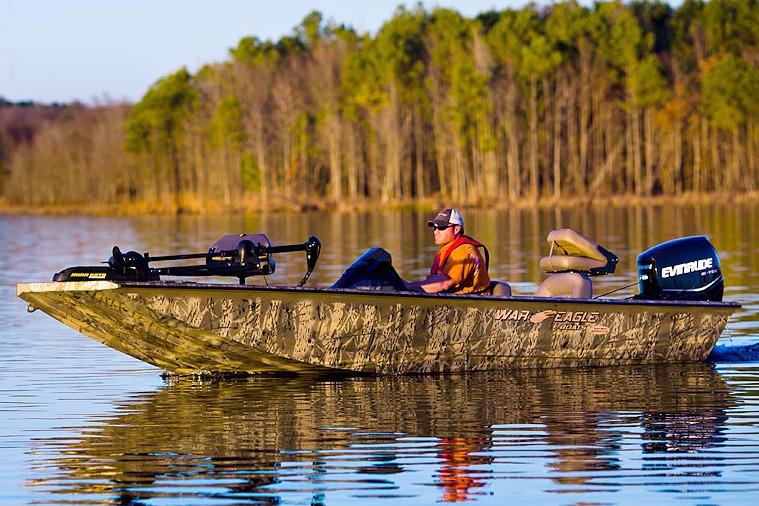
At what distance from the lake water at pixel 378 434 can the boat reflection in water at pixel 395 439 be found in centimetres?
2

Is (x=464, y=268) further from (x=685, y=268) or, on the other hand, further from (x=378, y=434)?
(x=378, y=434)

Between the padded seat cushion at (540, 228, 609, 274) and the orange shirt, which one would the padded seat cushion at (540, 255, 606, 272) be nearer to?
the padded seat cushion at (540, 228, 609, 274)

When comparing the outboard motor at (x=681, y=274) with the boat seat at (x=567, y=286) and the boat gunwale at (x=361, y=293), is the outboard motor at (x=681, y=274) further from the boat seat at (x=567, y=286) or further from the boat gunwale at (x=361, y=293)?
the boat seat at (x=567, y=286)

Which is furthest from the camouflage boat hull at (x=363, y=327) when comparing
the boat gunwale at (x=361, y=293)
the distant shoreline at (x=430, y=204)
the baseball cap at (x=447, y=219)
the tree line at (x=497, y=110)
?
the tree line at (x=497, y=110)

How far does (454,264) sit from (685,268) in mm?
2460

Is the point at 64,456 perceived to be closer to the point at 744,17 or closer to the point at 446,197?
the point at 446,197

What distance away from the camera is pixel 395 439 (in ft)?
33.0

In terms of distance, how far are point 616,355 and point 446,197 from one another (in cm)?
6929

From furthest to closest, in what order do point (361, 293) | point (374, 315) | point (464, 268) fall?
point (464, 268) < point (374, 315) < point (361, 293)

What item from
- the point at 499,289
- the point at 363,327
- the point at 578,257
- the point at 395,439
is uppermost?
the point at 578,257

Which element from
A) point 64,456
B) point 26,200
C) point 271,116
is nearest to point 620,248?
point 64,456

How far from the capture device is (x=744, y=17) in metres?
85.2

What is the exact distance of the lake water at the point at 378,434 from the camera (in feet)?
27.8

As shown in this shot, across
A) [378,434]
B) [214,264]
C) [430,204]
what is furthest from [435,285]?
[430,204]
